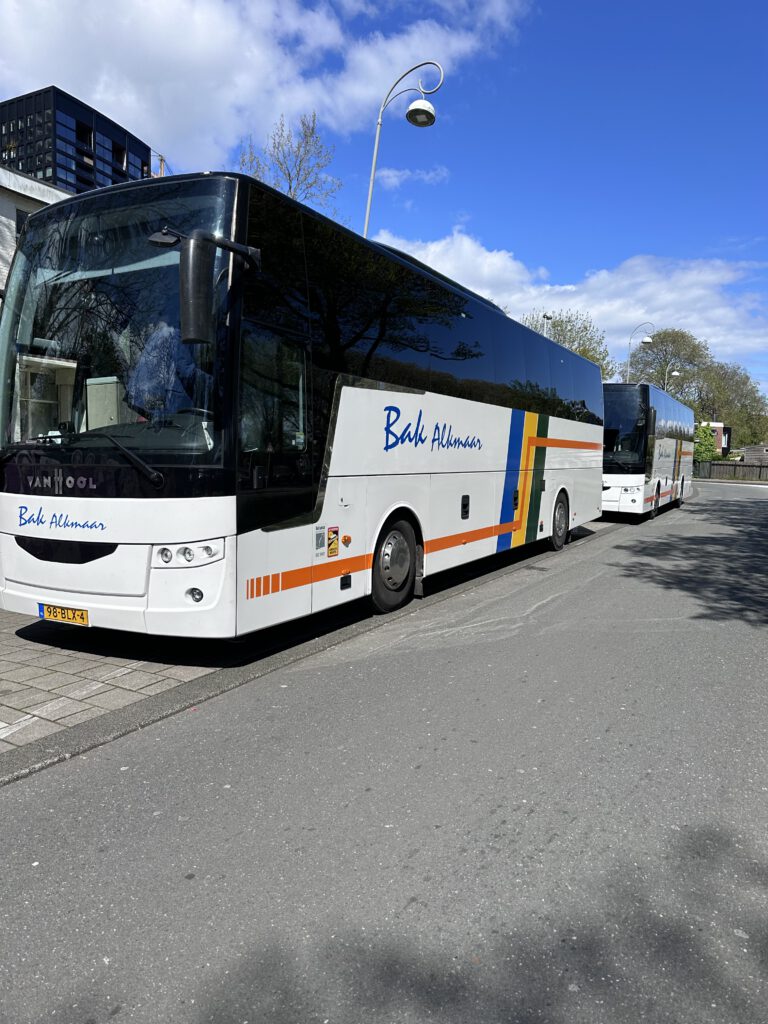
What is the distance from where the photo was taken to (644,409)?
17.1m

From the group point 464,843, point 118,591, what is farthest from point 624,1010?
point 118,591

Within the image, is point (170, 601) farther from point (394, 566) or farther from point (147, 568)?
point (394, 566)

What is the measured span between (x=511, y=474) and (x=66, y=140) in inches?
2773

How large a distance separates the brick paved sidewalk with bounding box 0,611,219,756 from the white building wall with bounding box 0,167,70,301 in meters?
13.9

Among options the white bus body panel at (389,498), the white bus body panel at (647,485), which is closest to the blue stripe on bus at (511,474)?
the white bus body panel at (389,498)

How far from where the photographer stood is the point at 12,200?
57.8 ft

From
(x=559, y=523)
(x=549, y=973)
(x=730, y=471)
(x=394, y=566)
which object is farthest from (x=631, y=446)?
(x=730, y=471)

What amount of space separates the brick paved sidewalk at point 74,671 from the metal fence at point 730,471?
203 feet

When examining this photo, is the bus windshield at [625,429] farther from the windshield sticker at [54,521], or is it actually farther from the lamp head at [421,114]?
the windshield sticker at [54,521]

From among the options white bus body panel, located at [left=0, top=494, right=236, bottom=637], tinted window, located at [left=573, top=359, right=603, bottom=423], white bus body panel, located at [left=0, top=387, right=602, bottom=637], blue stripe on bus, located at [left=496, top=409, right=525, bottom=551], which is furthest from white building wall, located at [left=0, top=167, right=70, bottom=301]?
white bus body panel, located at [left=0, top=494, right=236, bottom=637]

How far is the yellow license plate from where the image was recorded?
5164mm

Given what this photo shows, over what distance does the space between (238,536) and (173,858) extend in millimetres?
2392

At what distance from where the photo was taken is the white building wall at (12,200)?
1720 cm

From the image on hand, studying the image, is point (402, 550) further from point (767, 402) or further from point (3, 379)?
point (767, 402)
